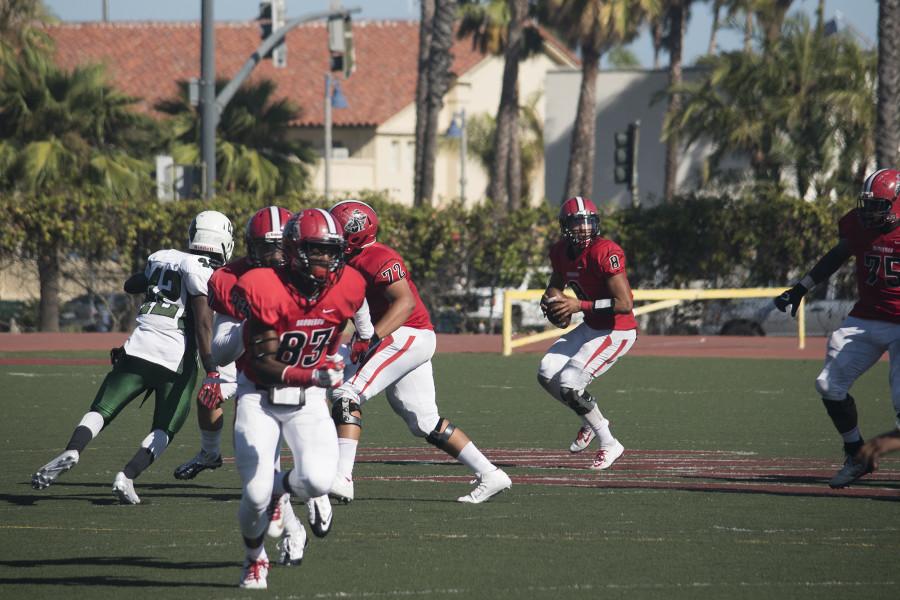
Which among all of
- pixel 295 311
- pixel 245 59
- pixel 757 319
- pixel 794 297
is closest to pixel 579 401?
pixel 794 297

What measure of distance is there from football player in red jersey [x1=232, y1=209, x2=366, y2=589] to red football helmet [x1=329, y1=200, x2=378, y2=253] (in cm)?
227

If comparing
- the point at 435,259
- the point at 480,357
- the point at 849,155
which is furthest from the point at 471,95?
the point at 480,357

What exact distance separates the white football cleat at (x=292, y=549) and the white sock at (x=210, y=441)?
253 centimetres

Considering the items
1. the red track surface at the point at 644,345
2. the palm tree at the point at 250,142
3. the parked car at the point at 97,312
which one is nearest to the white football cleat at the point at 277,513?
the red track surface at the point at 644,345

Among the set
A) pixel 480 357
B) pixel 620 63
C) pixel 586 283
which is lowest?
pixel 480 357

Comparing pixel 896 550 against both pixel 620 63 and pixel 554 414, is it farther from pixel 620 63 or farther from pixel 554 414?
pixel 620 63

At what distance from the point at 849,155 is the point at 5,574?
31511 mm

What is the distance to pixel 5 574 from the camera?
7.41m

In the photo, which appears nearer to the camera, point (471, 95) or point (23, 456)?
point (23, 456)

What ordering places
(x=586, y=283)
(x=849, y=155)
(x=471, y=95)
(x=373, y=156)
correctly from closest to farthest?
(x=586, y=283) < (x=849, y=155) < (x=373, y=156) < (x=471, y=95)

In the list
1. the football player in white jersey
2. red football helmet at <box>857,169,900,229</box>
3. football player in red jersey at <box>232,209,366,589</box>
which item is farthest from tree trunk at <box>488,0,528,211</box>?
football player in red jersey at <box>232,209,366,589</box>

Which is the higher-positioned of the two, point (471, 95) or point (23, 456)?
point (471, 95)

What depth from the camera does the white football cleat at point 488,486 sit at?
9.48 meters

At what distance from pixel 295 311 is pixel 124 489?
2.87m
